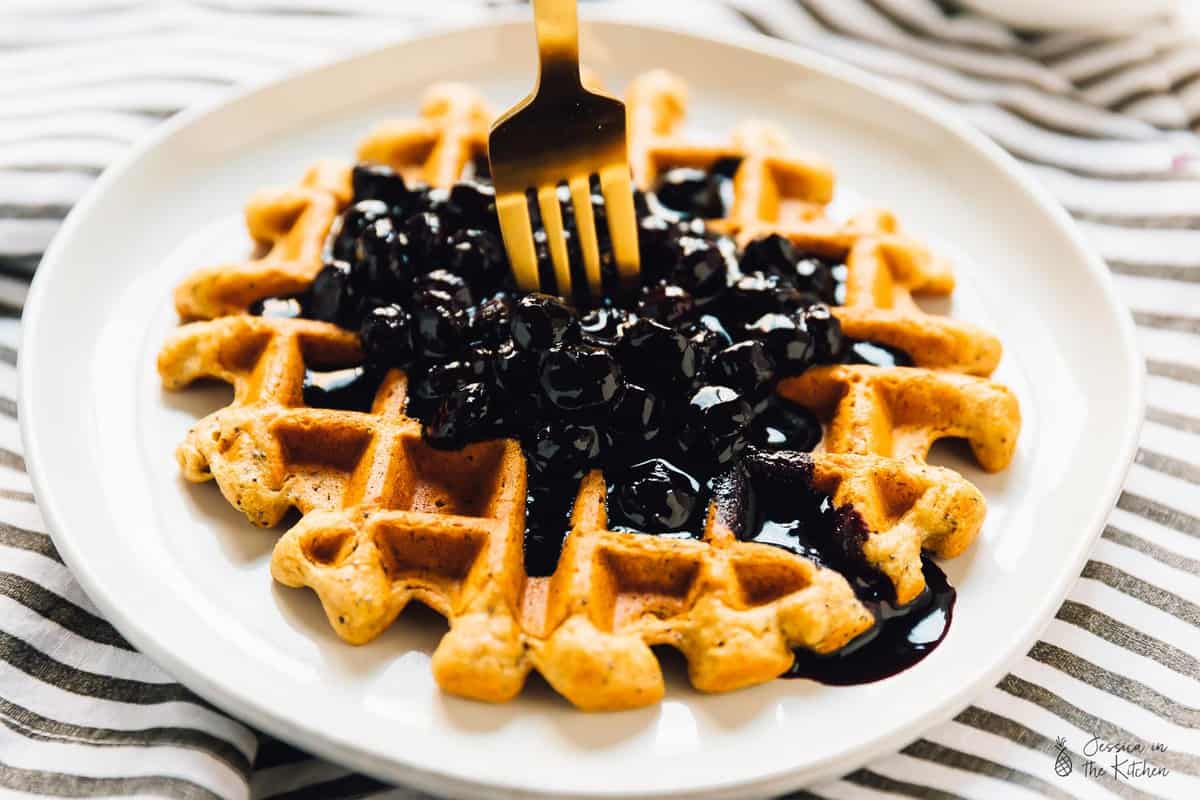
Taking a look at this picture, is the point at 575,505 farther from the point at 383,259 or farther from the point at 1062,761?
the point at 1062,761

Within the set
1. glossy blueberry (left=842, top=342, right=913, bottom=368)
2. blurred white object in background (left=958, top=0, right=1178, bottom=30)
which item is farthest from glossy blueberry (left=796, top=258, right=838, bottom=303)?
blurred white object in background (left=958, top=0, right=1178, bottom=30)

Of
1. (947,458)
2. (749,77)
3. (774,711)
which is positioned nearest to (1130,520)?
(947,458)

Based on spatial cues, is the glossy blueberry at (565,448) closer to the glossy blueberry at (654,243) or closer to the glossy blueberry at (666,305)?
the glossy blueberry at (666,305)

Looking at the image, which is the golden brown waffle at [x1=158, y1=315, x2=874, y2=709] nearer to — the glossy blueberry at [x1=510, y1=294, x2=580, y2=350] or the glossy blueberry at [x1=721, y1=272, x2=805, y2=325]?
the glossy blueberry at [x1=510, y1=294, x2=580, y2=350]

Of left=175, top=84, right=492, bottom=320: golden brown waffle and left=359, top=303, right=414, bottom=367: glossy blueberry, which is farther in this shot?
left=175, top=84, right=492, bottom=320: golden brown waffle

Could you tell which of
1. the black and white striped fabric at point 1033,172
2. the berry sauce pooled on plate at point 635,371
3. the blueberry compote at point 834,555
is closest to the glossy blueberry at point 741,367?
the berry sauce pooled on plate at point 635,371

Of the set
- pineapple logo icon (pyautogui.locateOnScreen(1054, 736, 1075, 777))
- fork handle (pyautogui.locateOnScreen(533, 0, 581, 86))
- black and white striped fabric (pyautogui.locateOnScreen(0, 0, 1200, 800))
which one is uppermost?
fork handle (pyautogui.locateOnScreen(533, 0, 581, 86))

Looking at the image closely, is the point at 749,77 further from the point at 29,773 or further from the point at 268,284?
the point at 29,773
